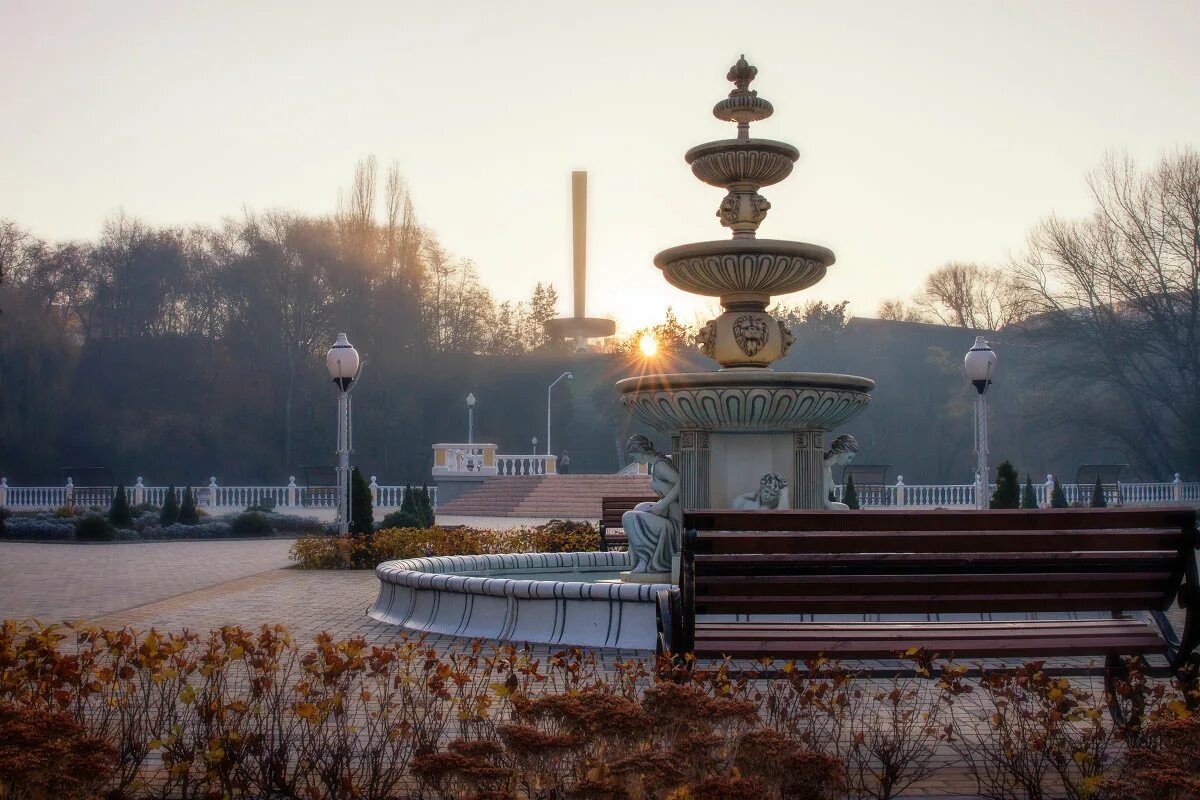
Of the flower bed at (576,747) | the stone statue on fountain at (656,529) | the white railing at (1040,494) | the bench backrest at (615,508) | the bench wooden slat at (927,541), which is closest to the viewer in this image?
the flower bed at (576,747)

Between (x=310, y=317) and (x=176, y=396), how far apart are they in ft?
25.5

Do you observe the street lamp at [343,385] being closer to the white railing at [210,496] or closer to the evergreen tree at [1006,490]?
the evergreen tree at [1006,490]

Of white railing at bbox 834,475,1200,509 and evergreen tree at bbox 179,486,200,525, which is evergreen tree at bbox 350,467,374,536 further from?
white railing at bbox 834,475,1200,509

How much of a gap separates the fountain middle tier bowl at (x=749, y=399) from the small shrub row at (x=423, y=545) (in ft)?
Answer: 23.0

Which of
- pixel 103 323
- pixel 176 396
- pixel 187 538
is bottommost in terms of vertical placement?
pixel 187 538

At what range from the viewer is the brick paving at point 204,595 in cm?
952

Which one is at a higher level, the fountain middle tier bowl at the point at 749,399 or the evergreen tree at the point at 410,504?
the fountain middle tier bowl at the point at 749,399

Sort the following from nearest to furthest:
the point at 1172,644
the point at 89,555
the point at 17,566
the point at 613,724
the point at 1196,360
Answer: the point at 613,724
the point at 1172,644
the point at 17,566
the point at 89,555
the point at 1196,360

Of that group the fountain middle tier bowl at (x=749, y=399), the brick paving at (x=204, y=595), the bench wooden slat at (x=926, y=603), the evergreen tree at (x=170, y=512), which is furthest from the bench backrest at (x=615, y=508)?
the evergreen tree at (x=170, y=512)

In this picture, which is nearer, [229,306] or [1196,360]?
[1196,360]

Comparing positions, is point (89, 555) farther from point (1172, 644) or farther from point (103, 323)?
point (103, 323)

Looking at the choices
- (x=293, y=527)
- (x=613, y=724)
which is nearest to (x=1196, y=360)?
(x=293, y=527)

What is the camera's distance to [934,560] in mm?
5207

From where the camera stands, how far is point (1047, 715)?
4156mm
